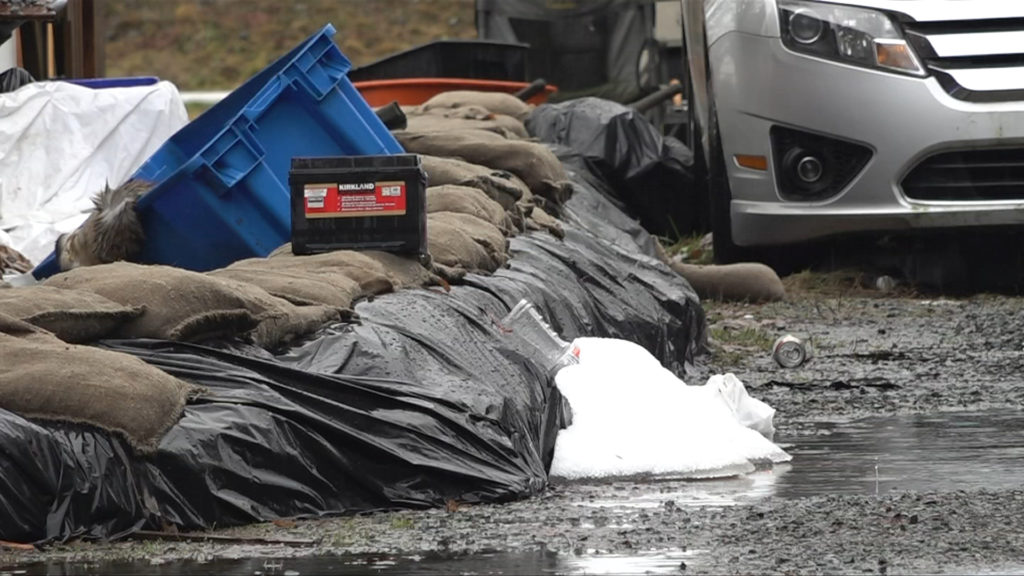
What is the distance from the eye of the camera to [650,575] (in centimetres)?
349

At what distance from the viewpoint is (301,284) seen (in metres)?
5.33

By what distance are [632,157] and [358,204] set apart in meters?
6.35

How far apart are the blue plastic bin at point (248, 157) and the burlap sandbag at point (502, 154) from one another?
133 centimetres

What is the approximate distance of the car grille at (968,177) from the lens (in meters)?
9.62

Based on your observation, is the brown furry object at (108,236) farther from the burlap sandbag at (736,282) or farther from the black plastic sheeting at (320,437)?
the burlap sandbag at (736,282)

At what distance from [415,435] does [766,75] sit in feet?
18.5

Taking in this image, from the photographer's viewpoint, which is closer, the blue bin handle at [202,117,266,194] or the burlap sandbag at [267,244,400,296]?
the burlap sandbag at [267,244,400,296]

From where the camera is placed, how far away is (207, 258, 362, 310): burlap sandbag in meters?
5.25

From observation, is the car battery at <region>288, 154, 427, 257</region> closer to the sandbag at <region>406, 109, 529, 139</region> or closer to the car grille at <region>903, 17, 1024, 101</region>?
the sandbag at <region>406, 109, 529, 139</region>

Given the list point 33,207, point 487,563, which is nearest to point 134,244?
point 33,207

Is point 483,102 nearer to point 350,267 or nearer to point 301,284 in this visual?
point 350,267

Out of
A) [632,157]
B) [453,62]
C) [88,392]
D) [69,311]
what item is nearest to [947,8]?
[632,157]

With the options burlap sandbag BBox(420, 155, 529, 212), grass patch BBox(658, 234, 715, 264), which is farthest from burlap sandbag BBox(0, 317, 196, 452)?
grass patch BBox(658, 234, 715, 264)

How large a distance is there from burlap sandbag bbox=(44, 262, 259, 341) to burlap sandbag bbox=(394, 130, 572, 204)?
15.3ft
